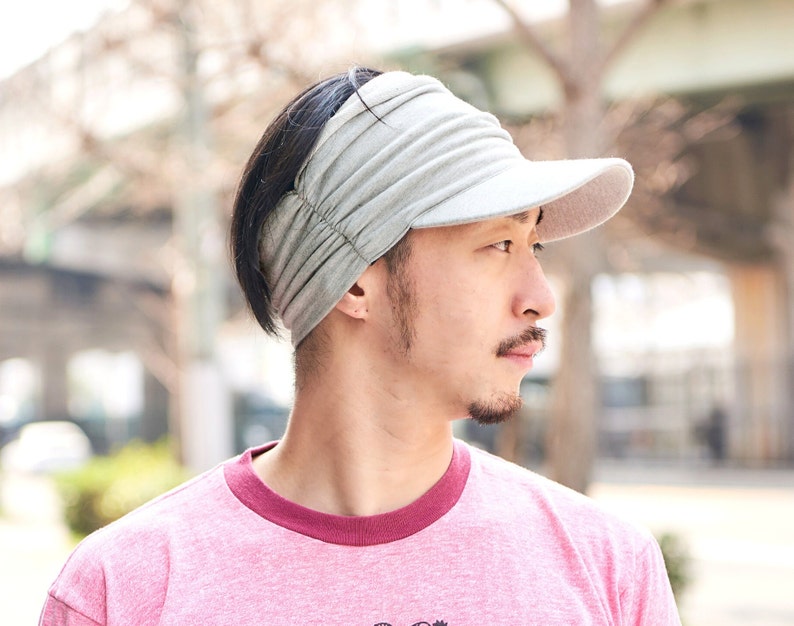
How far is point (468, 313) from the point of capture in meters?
1.88

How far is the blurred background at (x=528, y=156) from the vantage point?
28.4ft

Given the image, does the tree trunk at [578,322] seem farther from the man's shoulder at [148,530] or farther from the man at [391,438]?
the man's shoulder at [148,530]

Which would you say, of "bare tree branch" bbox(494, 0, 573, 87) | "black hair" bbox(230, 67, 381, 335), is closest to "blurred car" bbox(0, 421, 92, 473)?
"bare tree branch" bbox(494, 0, 573, 87)

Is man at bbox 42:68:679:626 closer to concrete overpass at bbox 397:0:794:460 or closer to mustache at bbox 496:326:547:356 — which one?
mustache at bbox 496:326:547:356

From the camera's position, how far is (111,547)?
Result: 74.5 inches

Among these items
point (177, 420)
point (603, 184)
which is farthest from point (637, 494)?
point (603, 184)

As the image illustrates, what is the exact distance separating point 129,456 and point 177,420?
108 cm

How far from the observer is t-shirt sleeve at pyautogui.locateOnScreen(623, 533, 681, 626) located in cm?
187

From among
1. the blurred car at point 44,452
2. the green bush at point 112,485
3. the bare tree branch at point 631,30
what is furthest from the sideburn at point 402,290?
the blurred car at point 44,452

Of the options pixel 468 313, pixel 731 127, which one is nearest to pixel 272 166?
pixel 468 313

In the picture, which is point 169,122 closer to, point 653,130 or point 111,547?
point 653,130

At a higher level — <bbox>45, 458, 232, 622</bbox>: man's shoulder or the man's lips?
the man's lips

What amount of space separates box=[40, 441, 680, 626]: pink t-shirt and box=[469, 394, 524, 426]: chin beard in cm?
12

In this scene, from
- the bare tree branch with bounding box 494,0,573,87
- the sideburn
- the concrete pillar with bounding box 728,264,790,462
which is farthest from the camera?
the concrete pillar with bounding box 728,264,790,462
